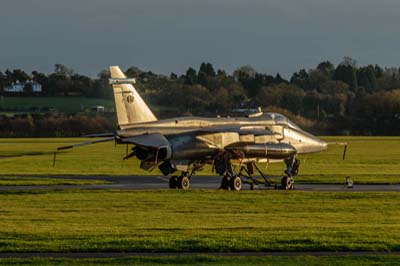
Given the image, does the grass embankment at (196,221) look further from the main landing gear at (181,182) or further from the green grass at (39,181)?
the green grass at (39,181)

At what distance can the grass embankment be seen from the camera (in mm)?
22547

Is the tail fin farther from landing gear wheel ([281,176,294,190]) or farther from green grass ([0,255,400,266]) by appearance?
green grass ([0,255,400,266])

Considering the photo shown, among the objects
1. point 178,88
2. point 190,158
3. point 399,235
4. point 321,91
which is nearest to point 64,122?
point 178,88

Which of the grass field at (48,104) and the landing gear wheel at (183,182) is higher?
the landing gear wheel at (183,182)

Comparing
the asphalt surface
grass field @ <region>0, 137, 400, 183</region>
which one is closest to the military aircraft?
the asphalt surface

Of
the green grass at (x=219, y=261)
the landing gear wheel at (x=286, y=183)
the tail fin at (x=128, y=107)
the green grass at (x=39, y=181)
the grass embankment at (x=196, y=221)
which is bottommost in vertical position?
the green grass at (x=39, y=181)

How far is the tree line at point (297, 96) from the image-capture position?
109 meters

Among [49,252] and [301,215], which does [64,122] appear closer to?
[301,215]

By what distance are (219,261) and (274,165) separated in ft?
158

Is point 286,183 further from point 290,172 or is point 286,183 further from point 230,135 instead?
point 230,135

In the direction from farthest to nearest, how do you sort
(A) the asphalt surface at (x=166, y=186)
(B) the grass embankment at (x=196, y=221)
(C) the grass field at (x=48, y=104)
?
1. (C) the grass field at (x=48, y=104)
2. (A) the asphalt surface at (x=166, y=186)
3. (B) the grass embankment at (x=196, y=221)

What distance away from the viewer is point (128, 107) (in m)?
40.7

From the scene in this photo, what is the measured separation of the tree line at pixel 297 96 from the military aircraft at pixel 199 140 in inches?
1531

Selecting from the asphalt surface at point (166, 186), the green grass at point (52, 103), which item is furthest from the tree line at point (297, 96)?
the asphalt surface at point (166, 186)
